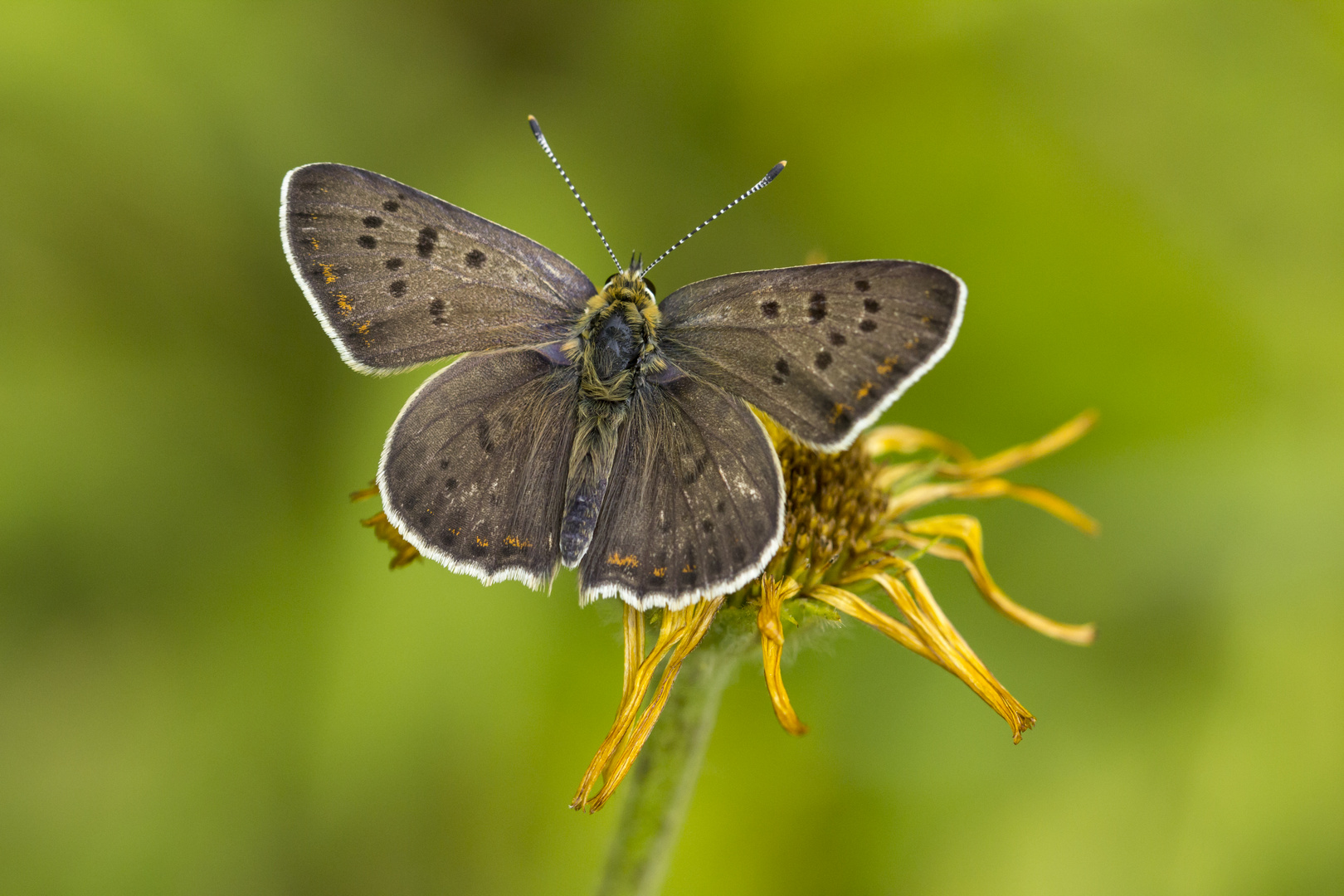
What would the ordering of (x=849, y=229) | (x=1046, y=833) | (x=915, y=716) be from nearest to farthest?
(x=1046, y=833) → (x=915, y=716) → (x=849, y=229)

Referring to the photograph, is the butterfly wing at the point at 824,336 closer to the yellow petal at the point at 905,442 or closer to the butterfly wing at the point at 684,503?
the butterfly wing at the point at 684,503

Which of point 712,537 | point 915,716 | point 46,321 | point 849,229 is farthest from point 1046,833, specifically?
point 46,321

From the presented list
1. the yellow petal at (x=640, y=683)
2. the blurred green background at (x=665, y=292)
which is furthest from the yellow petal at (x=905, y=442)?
the yellow petal at (x=640, y=683)

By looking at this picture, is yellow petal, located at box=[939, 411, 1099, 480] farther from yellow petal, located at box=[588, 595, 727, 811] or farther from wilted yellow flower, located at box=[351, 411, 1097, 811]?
yellow petal, located at box=[588, 595, 727, 811]

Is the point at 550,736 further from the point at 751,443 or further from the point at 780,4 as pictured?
the point at 780,4

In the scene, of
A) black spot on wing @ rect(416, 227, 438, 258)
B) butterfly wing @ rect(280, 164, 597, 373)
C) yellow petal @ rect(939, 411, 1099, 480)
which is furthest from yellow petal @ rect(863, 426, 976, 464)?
black spot on wing @ rect(416, 227, 438, 258)

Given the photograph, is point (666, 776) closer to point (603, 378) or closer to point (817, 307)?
point (603, 378)

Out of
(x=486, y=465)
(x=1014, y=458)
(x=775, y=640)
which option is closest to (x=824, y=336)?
(x=775, y=640)
